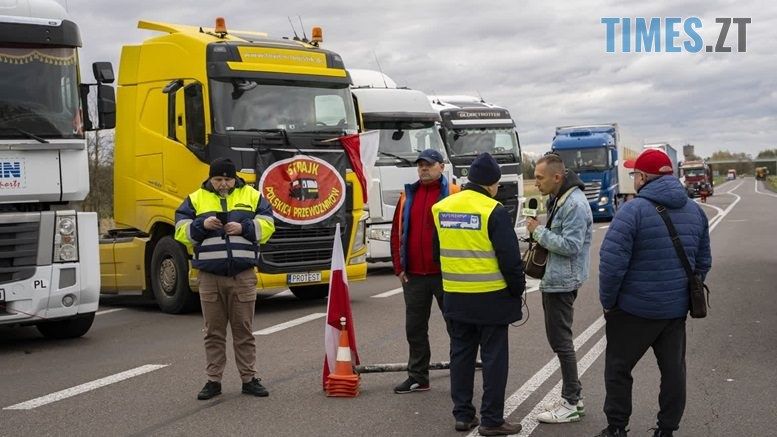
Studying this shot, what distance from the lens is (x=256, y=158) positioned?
11.8m

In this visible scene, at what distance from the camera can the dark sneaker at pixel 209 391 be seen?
744 cm

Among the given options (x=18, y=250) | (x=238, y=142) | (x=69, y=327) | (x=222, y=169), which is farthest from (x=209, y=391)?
(x=238, y=142)

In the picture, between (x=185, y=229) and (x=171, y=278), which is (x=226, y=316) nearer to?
(x=185, y=229)

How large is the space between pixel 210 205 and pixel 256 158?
14.2 feet

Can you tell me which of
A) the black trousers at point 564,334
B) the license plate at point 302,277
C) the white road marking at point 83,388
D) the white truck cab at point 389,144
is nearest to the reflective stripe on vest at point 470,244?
the black trousers at point 564,334

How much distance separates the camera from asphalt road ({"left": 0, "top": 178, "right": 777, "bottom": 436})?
6.60 metres

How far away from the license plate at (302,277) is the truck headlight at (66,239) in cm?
292

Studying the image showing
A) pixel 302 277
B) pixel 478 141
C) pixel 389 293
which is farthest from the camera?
pixel 478 141

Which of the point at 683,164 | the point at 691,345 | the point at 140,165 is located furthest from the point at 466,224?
the point at 683,164

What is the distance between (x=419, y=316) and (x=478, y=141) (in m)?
15.0

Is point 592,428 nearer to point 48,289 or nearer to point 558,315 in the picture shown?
point 558,315

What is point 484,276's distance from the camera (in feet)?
20.0

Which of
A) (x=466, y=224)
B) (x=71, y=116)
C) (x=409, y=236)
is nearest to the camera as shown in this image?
(x=466, y=224)

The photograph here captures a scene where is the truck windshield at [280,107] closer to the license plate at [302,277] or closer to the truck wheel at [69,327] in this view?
the license plate at [302,277]
